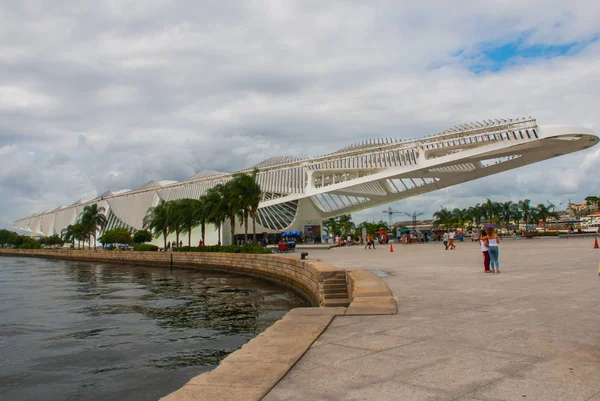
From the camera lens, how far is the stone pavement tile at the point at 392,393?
3.44m

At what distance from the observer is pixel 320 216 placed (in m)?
66.1

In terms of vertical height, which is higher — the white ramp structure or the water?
the white ramp structure

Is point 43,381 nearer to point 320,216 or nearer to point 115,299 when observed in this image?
point 115,299

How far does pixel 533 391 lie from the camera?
11.4 ft

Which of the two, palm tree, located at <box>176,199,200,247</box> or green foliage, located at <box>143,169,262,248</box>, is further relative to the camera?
palm tree, located at <box>176,199,200,247</box>

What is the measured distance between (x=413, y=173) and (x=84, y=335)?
4316 cm

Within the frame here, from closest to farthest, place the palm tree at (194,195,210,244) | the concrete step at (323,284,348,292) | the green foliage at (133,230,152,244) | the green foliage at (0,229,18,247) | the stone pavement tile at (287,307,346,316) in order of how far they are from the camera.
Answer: the stone pavement tile at (287,307,346,316) < the concrete step at (323,284,348,292) < the palm tree at (194,195,210,244) < the green foliage at (133,230,152,244) < the green foliage at (0,229,18,247)

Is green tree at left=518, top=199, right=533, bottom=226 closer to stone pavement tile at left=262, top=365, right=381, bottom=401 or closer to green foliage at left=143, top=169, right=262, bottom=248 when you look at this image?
green foliage at left=143, top=169, right=262, bottom=248

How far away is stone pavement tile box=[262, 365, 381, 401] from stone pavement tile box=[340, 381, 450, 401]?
8cm

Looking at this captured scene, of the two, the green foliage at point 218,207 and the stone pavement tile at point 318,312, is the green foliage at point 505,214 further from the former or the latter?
the stone pavement tile at point 318,312

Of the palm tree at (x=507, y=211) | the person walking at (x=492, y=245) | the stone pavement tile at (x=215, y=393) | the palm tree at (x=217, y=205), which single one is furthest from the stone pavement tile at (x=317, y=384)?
the palm tree at (x=507, y=211)

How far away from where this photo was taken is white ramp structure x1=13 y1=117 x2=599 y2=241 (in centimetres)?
4219

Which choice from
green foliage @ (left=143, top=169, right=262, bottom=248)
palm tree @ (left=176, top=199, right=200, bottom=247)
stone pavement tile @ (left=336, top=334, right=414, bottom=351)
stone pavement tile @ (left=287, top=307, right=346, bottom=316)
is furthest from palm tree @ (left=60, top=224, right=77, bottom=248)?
stone pavement tile @ (left=336, top=334, right=414, bottom=351)

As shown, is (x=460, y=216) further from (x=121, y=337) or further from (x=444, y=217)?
(x=121, y=337)
